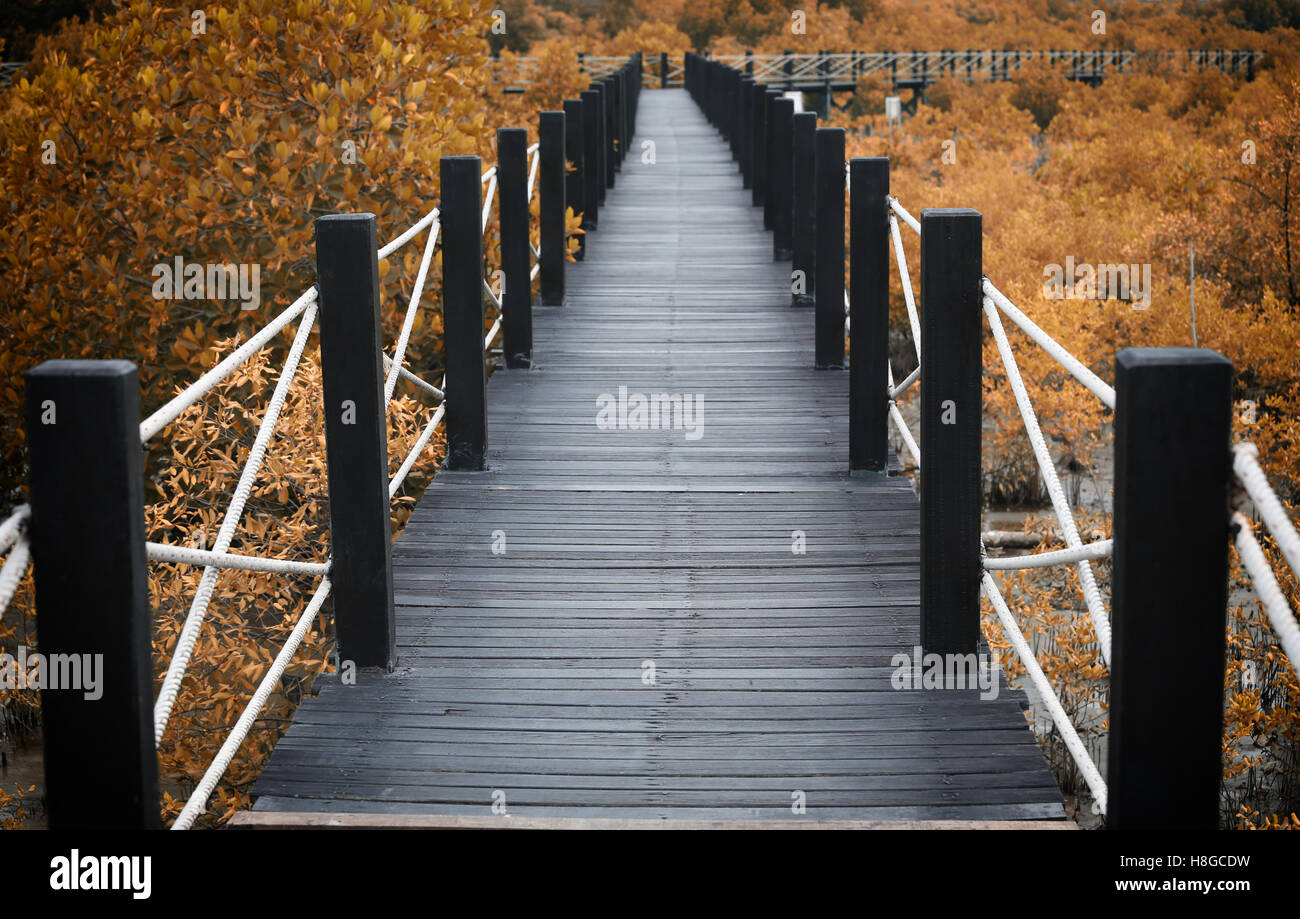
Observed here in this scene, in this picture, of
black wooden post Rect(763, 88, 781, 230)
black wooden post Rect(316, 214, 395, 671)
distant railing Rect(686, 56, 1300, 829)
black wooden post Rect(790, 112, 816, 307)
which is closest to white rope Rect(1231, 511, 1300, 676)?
distant railing Rect(686, 56, 1300, 829)

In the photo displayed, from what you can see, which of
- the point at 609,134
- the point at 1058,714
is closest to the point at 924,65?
the point at 609,134

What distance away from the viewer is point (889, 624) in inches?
155

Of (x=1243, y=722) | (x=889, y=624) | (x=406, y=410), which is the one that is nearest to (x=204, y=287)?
(x=406, y=410)

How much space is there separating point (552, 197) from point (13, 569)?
6437 mm

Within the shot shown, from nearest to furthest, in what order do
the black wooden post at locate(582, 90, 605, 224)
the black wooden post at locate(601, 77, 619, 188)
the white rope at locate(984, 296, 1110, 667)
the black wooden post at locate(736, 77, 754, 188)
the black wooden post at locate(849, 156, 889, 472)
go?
the white rope at locate(984, 296, 1110, 667)
the black wooden post at locate(849, 156, 889, 472)
the black wooden post at locate(582, 90, 605, 224)
the black wooden post at locate(601, 77, 619, 188)
the black wooden post at locate(736, 77, 754, 188)

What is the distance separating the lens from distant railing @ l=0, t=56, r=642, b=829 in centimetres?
→ 217

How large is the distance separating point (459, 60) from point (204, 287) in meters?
2.55

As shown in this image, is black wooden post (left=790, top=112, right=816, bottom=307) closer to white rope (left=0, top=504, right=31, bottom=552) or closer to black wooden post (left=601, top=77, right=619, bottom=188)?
black wooden post (left=601, top=77, right=619, bottom=188)

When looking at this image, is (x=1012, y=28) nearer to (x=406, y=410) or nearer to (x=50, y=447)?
(x=406, y=410)

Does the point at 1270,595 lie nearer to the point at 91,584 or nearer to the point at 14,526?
the point at 91,584

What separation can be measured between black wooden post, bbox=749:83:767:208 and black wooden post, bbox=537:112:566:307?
3.81m

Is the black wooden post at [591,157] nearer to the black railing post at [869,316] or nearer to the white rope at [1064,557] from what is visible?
the black railing post at [869,316]

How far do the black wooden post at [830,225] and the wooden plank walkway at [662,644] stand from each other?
1.29 ft

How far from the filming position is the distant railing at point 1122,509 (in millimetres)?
2113
